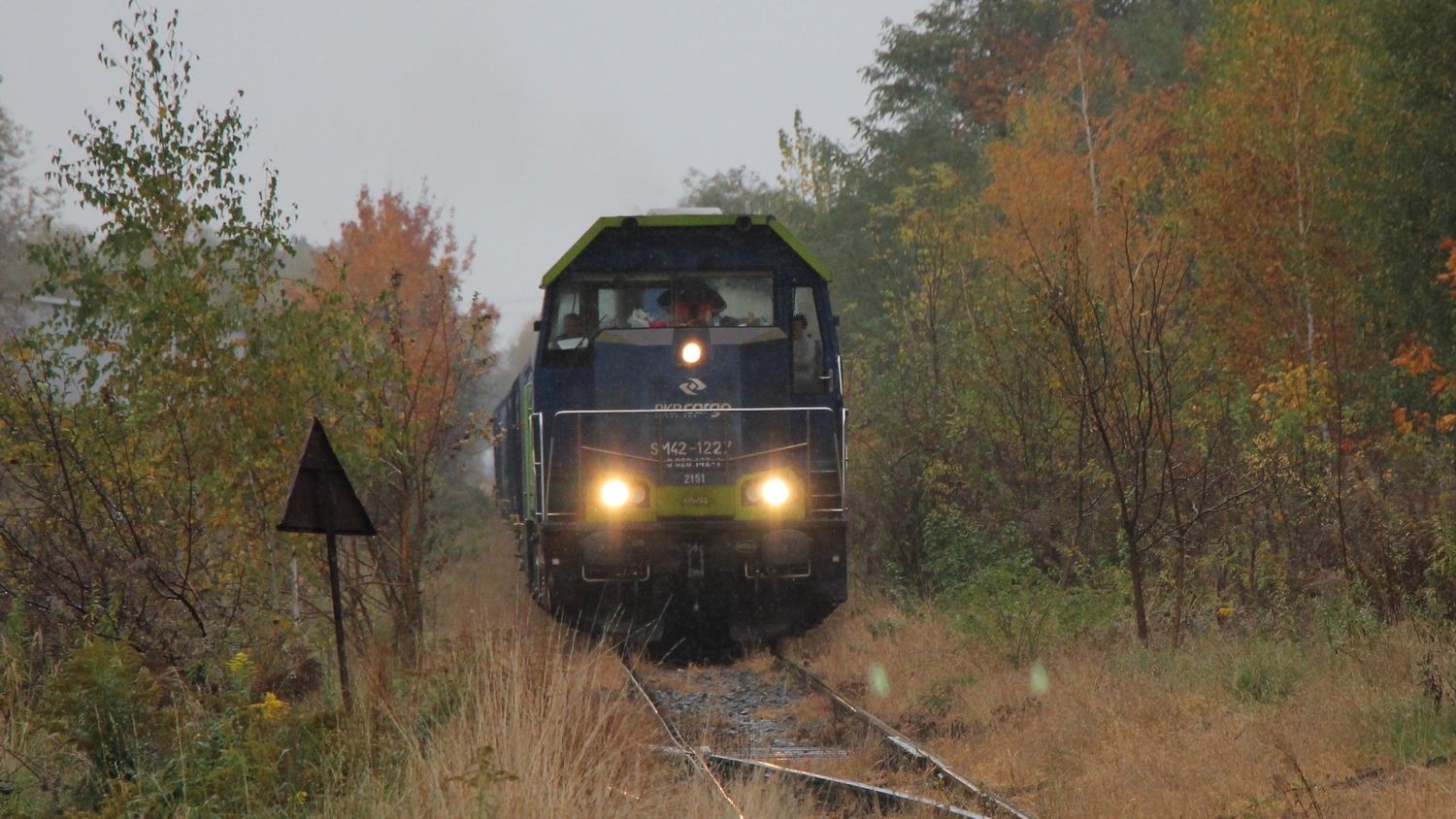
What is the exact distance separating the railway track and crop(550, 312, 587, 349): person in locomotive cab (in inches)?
111

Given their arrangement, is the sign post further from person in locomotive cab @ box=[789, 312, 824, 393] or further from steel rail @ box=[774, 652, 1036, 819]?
person in locomotive cab @ box=[789, 312, 824, 393]

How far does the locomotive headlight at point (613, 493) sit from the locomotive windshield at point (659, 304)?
127 cm

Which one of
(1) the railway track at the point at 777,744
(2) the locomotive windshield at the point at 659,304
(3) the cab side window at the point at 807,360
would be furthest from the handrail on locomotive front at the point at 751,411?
(1) the railway track at the point at 777,744

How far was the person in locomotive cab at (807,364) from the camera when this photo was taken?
1094 cm

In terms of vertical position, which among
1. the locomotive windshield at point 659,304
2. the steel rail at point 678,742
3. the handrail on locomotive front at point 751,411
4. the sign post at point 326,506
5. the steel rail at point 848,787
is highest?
the locomotive windshield at point 659,304

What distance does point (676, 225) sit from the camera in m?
10.8

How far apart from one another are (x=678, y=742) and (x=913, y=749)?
145 cm

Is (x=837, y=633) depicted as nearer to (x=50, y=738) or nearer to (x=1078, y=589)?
(x=1078, y=589)

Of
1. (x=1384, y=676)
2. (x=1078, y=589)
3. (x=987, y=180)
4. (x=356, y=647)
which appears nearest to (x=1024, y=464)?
(x=1078, y=589)

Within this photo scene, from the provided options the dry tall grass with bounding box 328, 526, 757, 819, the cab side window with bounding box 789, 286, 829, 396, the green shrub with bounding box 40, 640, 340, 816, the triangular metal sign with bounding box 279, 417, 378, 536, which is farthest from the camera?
the cab side window with bounding box 789, 286, 829, 396

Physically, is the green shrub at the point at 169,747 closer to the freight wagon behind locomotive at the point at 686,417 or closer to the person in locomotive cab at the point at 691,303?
the freight wagon behind locomotive at the point at 686,417

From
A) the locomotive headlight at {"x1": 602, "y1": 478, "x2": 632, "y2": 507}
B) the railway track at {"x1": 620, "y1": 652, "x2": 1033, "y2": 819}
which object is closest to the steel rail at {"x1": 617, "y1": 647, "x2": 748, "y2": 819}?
the railway track at {"x1": 620, "y1": 652, "x2": 1033, "y2": 819}

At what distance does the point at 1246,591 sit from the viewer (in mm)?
10461

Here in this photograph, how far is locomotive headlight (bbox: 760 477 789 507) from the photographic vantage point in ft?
35.4
